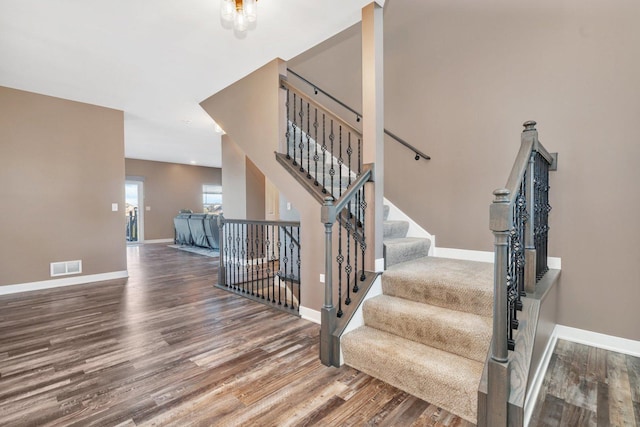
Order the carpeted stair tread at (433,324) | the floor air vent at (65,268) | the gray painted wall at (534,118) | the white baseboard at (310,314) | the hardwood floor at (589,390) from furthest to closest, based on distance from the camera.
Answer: the floor air vent at (65,268) → the white baseboard at (310,314) → the gray painted wall at (534,118) → the carpeted stair tread at (433,324) → the hardwood floor at (589,390)

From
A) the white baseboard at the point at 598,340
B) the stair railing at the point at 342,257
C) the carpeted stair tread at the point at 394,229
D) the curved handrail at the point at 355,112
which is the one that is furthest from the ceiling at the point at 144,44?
the white baseboard at the point at 598,340

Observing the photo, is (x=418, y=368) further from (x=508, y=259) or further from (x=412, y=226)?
(x=412, y=226)

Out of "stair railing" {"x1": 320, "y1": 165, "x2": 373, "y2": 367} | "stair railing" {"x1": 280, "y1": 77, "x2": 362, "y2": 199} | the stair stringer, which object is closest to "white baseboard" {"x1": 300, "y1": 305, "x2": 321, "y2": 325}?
"stair railing" {"x1": 320, "y1": 165, "x2": 373, "y2": 367}

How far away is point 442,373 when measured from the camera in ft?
5.84

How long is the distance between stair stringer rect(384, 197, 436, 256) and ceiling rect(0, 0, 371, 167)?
2058 millimetres

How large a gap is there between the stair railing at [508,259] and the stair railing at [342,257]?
1.07m

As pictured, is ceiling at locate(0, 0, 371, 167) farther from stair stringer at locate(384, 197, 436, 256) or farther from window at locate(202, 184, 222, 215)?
window at locate(202, 184, 222, 215)

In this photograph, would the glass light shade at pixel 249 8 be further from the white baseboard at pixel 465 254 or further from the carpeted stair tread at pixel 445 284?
the white baseboard at pixel 465 254

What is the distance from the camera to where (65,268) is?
14.9ft

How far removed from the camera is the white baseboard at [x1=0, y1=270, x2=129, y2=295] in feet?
13.7

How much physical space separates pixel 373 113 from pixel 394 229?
136 cm

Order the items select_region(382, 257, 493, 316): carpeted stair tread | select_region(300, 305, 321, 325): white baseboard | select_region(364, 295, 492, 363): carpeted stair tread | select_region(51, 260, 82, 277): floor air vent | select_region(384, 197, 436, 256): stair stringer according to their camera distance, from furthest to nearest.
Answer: select_region(51, 260, 82, 277): floor air vent, select_region(384, 197, 436, 256): stair stringer, select_region(300, 305, 321, 325): white baseboard, select_region(382, 257, 493, 316): carpeted stair tread, select_region(364, 295, 492, 363): carpeted stair tread

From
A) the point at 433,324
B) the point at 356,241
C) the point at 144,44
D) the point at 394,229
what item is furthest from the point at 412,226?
the point at 144,44

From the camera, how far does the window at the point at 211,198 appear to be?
38.7 feet
